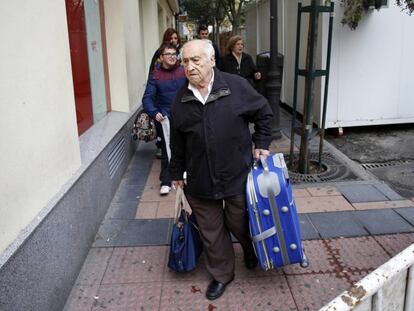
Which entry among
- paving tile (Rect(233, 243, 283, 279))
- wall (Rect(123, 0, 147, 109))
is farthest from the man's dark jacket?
wall (Rect(123, 0, 147, 109))

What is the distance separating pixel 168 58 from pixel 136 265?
2139 millimetres

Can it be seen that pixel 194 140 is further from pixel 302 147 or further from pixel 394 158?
pixel 394 158

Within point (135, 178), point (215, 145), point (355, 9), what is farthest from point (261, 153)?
point (355, 9)

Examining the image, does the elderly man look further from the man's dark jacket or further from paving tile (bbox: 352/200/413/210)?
paving tile (bbox: 352/200/413/210)

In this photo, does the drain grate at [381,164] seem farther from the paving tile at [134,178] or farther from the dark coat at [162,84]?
the paving tile at [134,178]

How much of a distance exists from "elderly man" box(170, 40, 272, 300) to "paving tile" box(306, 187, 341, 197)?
70.4 inches

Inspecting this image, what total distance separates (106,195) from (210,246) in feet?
5.42

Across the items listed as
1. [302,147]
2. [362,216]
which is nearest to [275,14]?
[302,147]

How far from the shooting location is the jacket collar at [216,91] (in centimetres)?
261

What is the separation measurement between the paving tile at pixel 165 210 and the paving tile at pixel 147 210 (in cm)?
4

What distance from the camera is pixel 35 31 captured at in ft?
8.58

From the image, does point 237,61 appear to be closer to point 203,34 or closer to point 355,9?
point 203,34

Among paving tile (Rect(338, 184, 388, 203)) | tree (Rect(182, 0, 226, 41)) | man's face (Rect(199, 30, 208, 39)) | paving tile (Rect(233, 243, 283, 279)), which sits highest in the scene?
tree (Rect(182, 0, 226, 41))

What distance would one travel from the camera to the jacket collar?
103 inches
